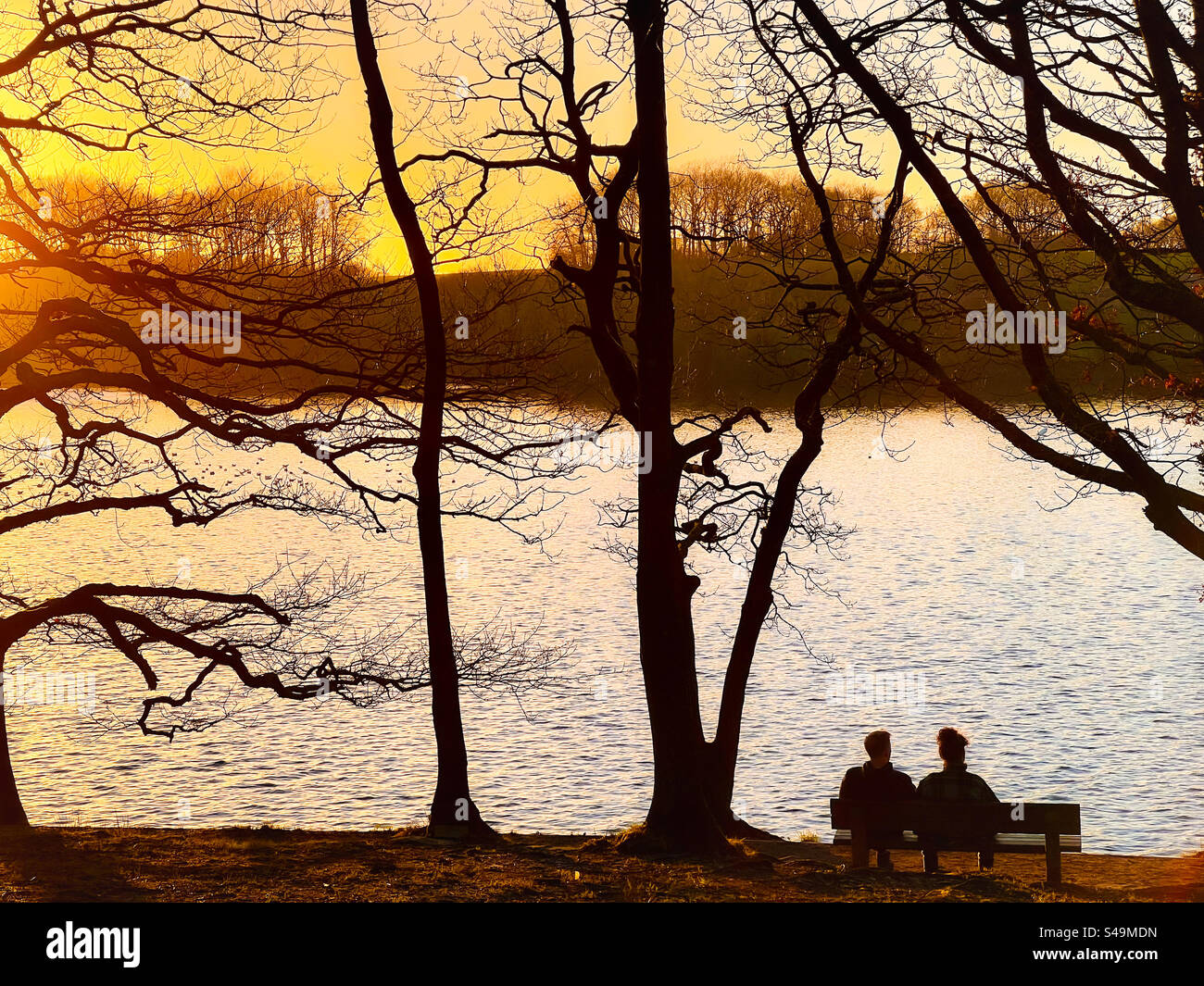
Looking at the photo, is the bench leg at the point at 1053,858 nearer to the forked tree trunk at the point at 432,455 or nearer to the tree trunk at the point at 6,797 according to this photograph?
the forked tree trunk at the point at 432,455

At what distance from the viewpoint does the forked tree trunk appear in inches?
563

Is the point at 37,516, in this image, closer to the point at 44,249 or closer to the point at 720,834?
the point at 44,249

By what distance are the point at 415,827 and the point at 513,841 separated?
163 cm

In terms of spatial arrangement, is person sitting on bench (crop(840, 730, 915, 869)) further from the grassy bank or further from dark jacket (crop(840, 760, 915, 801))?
the grassy bank

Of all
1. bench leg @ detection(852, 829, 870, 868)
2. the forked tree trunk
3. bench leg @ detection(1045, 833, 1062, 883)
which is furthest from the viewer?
the forked tree trunk

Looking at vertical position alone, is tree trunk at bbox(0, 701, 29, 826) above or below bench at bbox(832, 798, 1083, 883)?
below

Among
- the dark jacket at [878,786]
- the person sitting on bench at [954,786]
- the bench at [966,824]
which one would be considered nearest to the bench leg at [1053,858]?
the bench at [966,824]

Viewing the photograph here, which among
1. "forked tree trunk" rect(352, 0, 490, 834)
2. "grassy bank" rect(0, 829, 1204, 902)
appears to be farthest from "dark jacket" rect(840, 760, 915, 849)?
"forked tree trunk" rect(352, 0, 490, 834)

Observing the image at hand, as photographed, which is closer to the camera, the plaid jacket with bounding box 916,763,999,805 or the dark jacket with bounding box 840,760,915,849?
the plaid jacket with bounding box 916,763,999,805

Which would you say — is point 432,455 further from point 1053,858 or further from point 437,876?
point 1053,858

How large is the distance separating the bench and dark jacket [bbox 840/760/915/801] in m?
0.24

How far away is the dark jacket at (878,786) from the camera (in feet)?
37.4

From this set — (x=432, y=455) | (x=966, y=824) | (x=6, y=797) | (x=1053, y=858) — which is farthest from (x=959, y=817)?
(x=6, y=797)

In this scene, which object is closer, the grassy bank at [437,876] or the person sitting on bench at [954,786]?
the grassy bank at [437,876]
